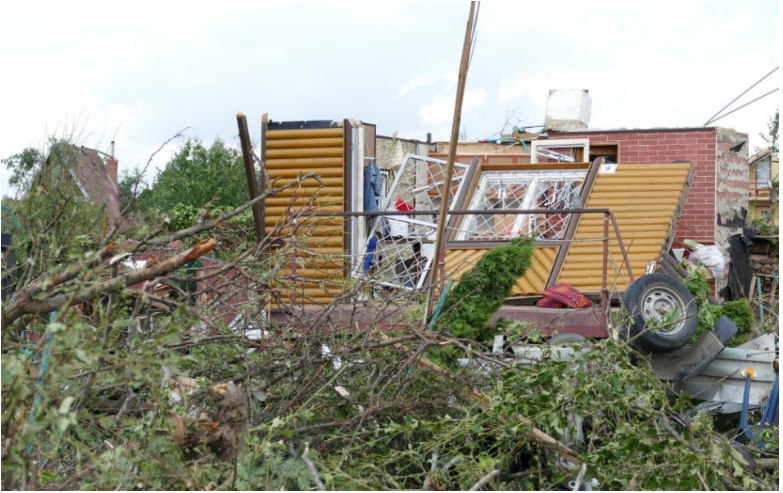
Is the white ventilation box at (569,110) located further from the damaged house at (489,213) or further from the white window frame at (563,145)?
the damaged house at (489,213)

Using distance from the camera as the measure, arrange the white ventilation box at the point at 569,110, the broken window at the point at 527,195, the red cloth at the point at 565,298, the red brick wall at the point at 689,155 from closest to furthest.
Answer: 1. the red cloth at the point at 565,298
2. the broken window at the point at 527,195
3. the red brick wall at the point at 689,155
4. the white ventilation box at the point at 569,110

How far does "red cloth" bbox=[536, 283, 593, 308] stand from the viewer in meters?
6.80

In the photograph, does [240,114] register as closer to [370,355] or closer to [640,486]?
[370,355]

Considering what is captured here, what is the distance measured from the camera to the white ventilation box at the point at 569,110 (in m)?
16.0

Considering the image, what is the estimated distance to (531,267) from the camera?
294 inches

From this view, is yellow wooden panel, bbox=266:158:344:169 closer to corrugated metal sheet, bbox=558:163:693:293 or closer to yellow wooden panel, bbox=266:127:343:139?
yellow wooden panel, bbox=266:127:343:139

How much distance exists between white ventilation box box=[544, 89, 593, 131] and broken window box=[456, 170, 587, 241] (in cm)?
664

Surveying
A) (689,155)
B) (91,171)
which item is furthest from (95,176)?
(689,155)

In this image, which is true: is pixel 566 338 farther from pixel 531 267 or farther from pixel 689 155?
pixel 689 155

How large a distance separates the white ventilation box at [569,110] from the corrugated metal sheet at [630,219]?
256 inches

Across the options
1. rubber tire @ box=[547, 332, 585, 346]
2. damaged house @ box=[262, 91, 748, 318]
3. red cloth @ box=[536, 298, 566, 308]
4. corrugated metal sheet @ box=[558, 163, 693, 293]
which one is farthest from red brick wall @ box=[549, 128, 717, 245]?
rubber tire @ box=[547, 332, 585, 346]

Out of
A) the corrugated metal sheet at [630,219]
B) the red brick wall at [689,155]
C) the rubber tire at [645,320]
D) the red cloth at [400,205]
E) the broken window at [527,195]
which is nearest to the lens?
the rubber tire at [645,320]

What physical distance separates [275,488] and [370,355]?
1.34m

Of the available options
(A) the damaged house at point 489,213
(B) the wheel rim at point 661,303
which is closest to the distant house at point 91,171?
(A) the damaged house at point 489,213
